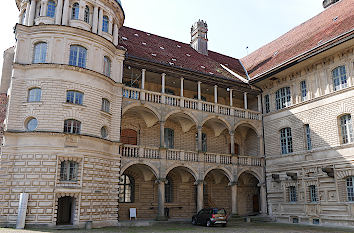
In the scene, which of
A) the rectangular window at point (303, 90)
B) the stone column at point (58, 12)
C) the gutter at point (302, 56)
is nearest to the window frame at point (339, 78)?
the gutter at point (302, 56)

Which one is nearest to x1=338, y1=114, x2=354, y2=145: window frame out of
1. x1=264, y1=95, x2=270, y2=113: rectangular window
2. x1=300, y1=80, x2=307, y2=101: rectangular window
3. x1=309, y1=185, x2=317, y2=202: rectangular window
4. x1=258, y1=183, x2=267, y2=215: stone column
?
x1=300, y1=80, x2=307, y2=101: rectangular window

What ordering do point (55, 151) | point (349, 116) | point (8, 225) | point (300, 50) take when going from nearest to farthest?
point (8, 225) < point (55, 151) < point (349, 116) < point (300, 50)

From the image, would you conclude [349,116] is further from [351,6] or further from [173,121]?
[173,121]

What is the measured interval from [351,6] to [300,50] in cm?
537

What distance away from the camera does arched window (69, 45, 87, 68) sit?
67.1 feet

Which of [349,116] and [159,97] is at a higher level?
[159,97]

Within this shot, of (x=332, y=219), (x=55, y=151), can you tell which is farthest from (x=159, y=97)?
(x=332, y=219)

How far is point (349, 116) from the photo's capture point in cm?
2209

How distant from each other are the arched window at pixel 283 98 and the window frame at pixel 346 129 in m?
4.74

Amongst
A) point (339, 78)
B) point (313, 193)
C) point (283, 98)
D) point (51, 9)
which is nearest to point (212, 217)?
point (313, 193)

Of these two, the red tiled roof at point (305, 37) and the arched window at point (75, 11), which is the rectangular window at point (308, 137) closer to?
the red tiled roof at point (305, 37)

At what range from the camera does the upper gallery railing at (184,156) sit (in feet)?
72.5

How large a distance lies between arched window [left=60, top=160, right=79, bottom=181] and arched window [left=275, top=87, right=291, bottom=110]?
53.8 feet

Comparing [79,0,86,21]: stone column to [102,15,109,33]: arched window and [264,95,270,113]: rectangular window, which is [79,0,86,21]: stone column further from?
[264,95,270,113]: rectangular window
